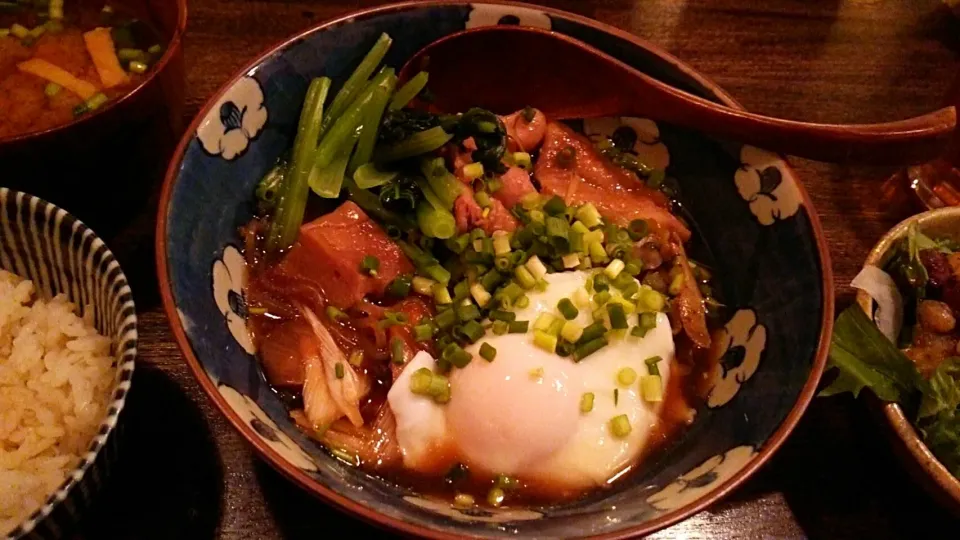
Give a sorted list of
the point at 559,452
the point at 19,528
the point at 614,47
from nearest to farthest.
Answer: the point at 19,528 → the point at 559,452 → the point at 614,47

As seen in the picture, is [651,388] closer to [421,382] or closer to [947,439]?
[421,382]

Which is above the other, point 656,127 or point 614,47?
point 614,47

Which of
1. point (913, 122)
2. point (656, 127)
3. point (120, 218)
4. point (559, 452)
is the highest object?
point (913, 122)

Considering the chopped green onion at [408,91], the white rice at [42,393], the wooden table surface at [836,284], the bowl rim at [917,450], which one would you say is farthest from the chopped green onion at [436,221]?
the bowl rim at [917,450]

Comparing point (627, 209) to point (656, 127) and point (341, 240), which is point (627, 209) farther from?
point (341, 240)

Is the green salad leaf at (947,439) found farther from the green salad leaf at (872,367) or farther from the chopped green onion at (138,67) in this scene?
the chopped green onion at (138,67)

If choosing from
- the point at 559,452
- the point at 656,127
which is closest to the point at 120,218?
the point at 559,452

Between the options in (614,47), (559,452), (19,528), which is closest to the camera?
(19,528)

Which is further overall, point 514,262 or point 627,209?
point 627,209
